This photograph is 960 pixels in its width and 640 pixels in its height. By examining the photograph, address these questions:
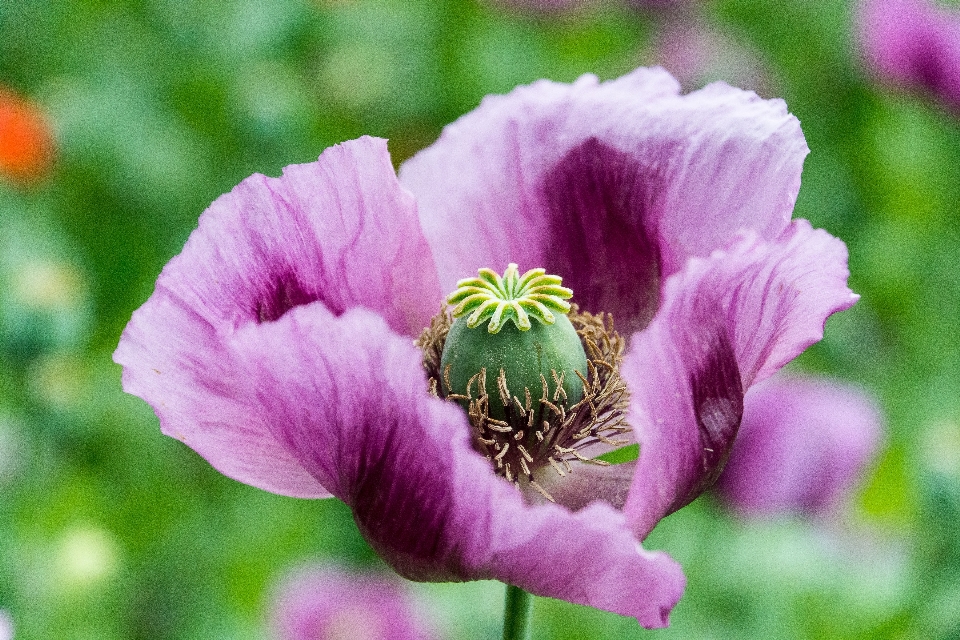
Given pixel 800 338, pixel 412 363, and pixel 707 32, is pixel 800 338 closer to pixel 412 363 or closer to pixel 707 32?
pixel 412 363

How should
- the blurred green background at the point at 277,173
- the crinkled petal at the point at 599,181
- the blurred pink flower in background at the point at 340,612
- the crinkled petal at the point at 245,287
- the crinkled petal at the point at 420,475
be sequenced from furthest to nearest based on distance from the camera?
the blurred pink flower in background at the point at 340,612 < the blurred green background at the point at 277,173 < the crinkled petal at the point at 599,181 < the crinkled petal at the point at 245,287 < the crinkled petal at the point at 420,475

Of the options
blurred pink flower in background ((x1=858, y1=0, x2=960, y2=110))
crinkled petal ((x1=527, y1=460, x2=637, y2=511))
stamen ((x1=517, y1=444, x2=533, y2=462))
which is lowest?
blurred pink flower in background ((x1=858, y1=0, x2=960, y2=110))

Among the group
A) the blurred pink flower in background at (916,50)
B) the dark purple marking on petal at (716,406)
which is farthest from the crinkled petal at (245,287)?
the blurred pink flower in background at (916,50)

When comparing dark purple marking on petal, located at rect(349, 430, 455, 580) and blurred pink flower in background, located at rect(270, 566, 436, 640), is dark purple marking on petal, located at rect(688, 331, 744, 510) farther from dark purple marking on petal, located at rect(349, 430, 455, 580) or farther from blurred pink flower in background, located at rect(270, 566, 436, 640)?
blurred pink flower in background, located at rect(270, 566, 436, 640)

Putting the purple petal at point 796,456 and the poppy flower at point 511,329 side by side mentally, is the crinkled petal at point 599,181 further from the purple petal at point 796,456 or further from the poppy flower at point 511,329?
the purple petal at point 796,456

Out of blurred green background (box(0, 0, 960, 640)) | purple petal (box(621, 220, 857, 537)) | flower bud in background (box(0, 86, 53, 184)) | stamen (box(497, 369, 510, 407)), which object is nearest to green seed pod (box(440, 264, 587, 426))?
stamen (box(497, 369, 510, 407))

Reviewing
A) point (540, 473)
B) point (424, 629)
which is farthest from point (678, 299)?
point (424, 629)
